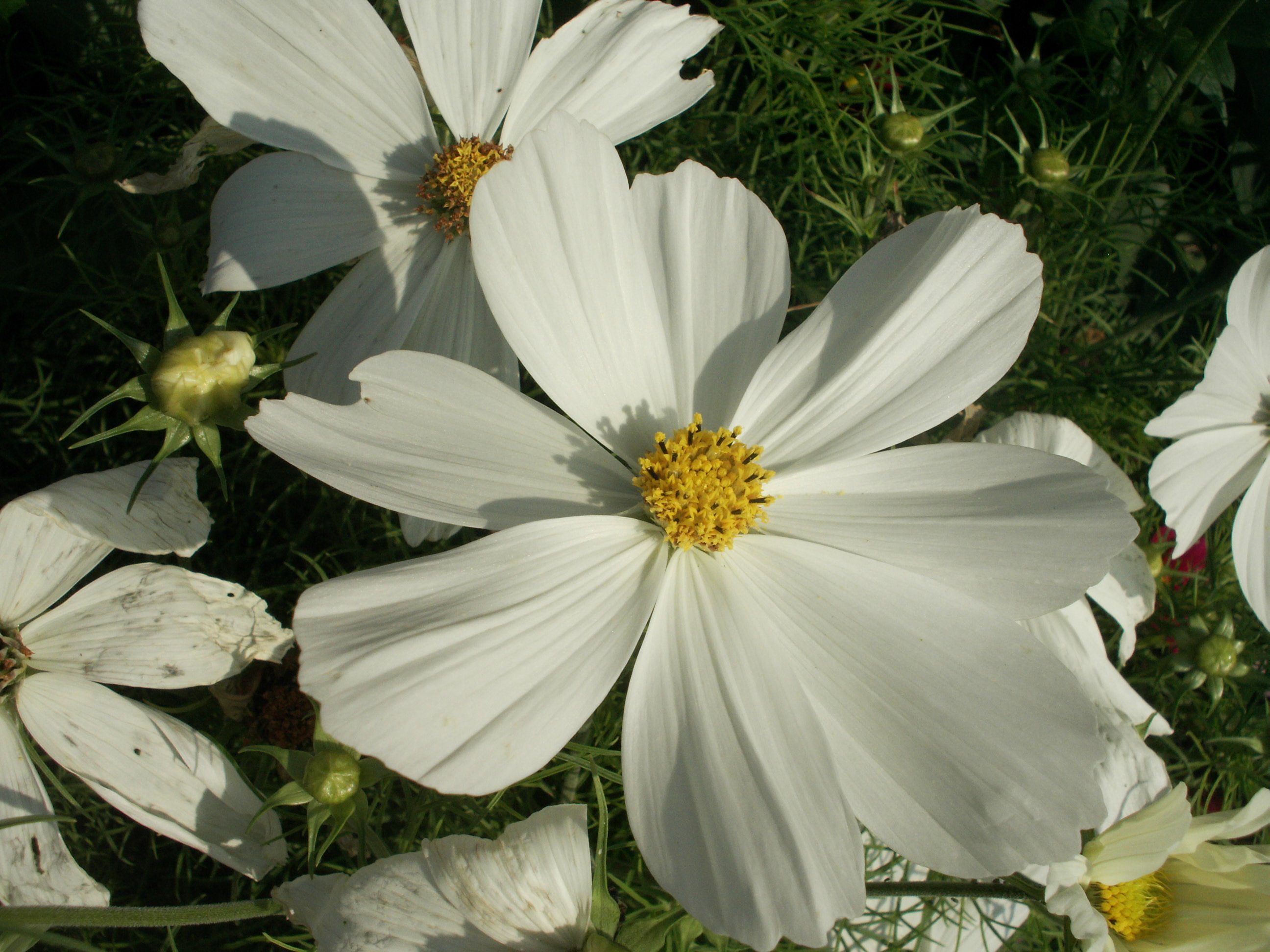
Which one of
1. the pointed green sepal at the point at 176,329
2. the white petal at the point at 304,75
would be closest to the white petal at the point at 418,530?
the pointed green sepal at the point at 176,329

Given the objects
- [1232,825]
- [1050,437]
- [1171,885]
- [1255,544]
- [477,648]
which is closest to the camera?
[477,648]

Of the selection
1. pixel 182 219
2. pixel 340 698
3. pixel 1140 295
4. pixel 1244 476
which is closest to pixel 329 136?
pixel 182 219

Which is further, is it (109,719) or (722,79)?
(722,79)

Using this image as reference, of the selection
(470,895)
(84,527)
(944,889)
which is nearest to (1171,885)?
(944,889)

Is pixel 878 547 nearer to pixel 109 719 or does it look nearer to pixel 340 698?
pixel 340 698

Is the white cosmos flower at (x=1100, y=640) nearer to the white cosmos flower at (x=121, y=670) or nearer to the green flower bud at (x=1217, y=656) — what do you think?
the green flower bud at (x=1217, y=656)

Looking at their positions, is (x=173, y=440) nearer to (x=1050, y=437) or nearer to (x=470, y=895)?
(x=470, y=895)

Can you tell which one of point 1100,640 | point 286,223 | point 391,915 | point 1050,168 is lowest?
point 391,915
